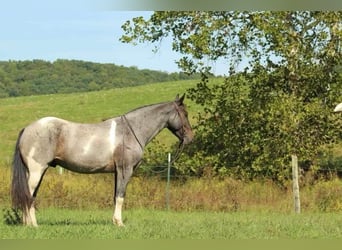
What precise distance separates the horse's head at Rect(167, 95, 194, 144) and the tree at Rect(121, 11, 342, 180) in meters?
5.02

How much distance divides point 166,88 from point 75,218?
13498 millimetres

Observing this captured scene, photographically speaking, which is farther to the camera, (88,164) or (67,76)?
(67,76)

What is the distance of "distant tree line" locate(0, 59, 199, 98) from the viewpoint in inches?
683

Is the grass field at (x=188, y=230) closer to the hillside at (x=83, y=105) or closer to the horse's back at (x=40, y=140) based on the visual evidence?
the horse's back at (x=40, y=140)

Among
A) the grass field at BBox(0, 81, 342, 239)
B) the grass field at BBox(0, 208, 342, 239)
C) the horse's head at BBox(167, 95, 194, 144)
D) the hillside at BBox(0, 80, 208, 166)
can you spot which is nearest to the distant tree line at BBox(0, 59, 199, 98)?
the grass field at BBox(0, 81, 342, 239)

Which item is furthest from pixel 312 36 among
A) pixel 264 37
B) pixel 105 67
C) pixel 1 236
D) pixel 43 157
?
pixel 1 236

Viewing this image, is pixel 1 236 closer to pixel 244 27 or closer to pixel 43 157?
pixel 43 157

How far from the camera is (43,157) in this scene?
848 cm

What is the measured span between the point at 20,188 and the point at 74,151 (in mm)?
829

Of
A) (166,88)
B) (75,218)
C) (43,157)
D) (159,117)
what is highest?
(166,88)

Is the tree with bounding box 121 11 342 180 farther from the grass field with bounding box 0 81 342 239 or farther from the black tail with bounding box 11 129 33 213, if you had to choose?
the black tail with bounding box 11 129 33 213

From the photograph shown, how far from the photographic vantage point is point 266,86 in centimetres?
1502

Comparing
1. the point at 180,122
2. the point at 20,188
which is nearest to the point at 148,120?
the point at 180,122

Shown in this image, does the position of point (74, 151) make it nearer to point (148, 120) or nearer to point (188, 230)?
point (148, 120)
